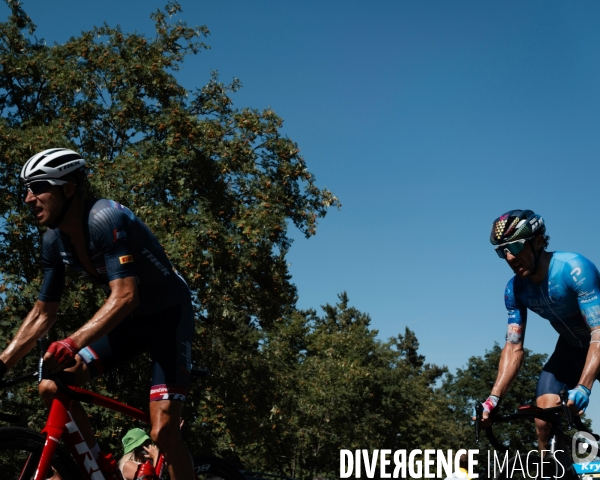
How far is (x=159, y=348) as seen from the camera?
4.41 m

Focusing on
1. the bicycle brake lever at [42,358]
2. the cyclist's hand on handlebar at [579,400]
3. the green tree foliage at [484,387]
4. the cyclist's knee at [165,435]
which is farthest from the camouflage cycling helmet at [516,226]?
the green tree foliage at [484,387]

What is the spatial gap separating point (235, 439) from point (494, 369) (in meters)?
53.5

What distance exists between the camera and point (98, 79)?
75.7 ft

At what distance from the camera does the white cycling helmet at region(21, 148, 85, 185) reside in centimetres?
405

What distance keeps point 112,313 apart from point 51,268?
2.56 ft

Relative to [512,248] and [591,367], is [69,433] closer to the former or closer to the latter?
[512,248]

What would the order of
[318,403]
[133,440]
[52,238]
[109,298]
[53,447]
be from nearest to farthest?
[53,447] < [109,298] < [52,238] < [133,440] < [318,403]

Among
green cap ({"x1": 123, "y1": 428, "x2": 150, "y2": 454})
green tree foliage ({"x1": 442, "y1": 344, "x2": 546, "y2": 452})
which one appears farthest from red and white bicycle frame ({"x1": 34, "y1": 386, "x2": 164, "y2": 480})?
green tree foliage ({"x1": 442, "y1": 344, "x2": 546, "y2": 452})

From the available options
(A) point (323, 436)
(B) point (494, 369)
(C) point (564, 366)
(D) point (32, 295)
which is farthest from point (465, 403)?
(C) point (564, 366)

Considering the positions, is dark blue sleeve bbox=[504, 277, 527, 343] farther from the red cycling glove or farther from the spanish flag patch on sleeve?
the red cycling glove

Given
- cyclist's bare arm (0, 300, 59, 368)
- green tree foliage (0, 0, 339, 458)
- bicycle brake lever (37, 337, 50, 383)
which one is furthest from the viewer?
green tree foliage (0, 0, 339, 458)

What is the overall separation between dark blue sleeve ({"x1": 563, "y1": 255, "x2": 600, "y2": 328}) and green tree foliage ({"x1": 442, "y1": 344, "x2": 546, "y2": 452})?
57181mm

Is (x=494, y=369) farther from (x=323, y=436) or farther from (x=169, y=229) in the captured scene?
(x=169, y=229)

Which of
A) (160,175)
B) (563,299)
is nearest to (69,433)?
(563,299)
